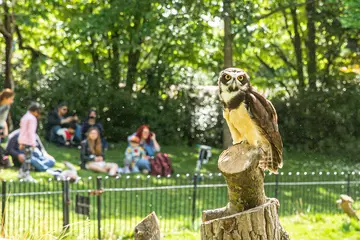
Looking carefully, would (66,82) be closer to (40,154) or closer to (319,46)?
(40,154)

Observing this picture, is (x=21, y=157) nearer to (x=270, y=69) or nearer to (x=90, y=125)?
(x=90, y=125)

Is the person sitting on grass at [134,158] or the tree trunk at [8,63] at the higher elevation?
the tree trunk at [8,63]

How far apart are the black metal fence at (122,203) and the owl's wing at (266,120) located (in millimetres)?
3582

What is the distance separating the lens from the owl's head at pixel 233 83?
6262 mm

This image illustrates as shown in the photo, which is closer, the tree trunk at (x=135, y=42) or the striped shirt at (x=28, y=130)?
the striped shirt at (x=28, y=130)

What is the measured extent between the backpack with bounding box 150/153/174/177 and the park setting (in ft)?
0.09

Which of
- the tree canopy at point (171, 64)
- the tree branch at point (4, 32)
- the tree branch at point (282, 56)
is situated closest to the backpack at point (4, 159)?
the tree canopy at point (171, 64)

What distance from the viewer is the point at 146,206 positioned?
1320cm

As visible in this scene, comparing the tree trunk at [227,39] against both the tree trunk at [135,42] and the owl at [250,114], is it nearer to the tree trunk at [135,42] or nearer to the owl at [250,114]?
the tree trunk at [135,42]

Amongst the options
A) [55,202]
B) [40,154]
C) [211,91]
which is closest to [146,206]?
[55,202]

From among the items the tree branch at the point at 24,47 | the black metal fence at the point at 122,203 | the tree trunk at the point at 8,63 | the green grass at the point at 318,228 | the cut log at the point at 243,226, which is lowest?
the green grass at the point at 318,228

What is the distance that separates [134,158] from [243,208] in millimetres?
11338

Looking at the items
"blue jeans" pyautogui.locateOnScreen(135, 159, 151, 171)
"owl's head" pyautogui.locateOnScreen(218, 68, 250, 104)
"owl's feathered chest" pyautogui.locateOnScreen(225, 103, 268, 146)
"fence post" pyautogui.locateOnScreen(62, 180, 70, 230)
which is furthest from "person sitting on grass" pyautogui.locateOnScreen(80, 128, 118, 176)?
"owl's head" pyautogui.locateOnScreen(218, 68, 250, 104)

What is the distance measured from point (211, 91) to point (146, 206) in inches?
457
